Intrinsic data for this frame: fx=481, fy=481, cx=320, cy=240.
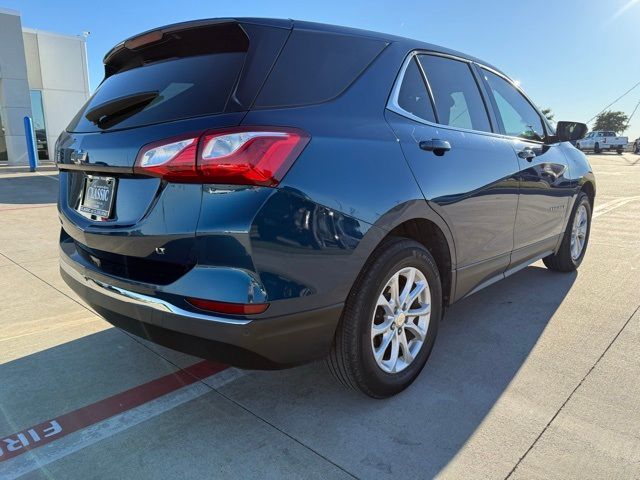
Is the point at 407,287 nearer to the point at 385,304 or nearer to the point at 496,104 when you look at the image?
the point at 385,304

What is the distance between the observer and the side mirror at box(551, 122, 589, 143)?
4.21 m

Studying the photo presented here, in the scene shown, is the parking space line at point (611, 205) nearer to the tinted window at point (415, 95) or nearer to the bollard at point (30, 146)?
the tinted window at point (415, 95)

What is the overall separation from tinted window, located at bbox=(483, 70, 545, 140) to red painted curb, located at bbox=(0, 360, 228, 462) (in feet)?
8.82

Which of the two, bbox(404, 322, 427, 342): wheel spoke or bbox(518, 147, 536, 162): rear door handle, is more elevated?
bbox(518, 147, 536, 162): rear door handle

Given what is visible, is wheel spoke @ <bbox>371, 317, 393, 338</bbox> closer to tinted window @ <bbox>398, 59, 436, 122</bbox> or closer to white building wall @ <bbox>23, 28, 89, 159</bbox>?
tinted window @ <bbox>398, 59, 436, 122</bbox>

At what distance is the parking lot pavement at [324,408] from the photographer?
81.3 inches

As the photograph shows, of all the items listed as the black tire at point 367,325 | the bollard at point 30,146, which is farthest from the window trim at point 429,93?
the bollard at point 30,146

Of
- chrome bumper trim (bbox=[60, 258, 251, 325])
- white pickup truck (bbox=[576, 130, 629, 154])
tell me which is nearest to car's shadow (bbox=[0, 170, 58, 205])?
chrome bumper trim (bbox=[60, 258, 251, 325])

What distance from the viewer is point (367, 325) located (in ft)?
7.38

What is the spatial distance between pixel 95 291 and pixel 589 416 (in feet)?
8.22

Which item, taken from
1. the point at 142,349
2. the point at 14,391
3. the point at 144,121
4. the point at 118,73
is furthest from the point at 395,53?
the point at 14,391

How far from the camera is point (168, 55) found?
238cm

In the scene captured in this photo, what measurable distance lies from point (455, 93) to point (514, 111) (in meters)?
0.94

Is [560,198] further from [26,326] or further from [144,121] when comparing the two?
[26,326]
